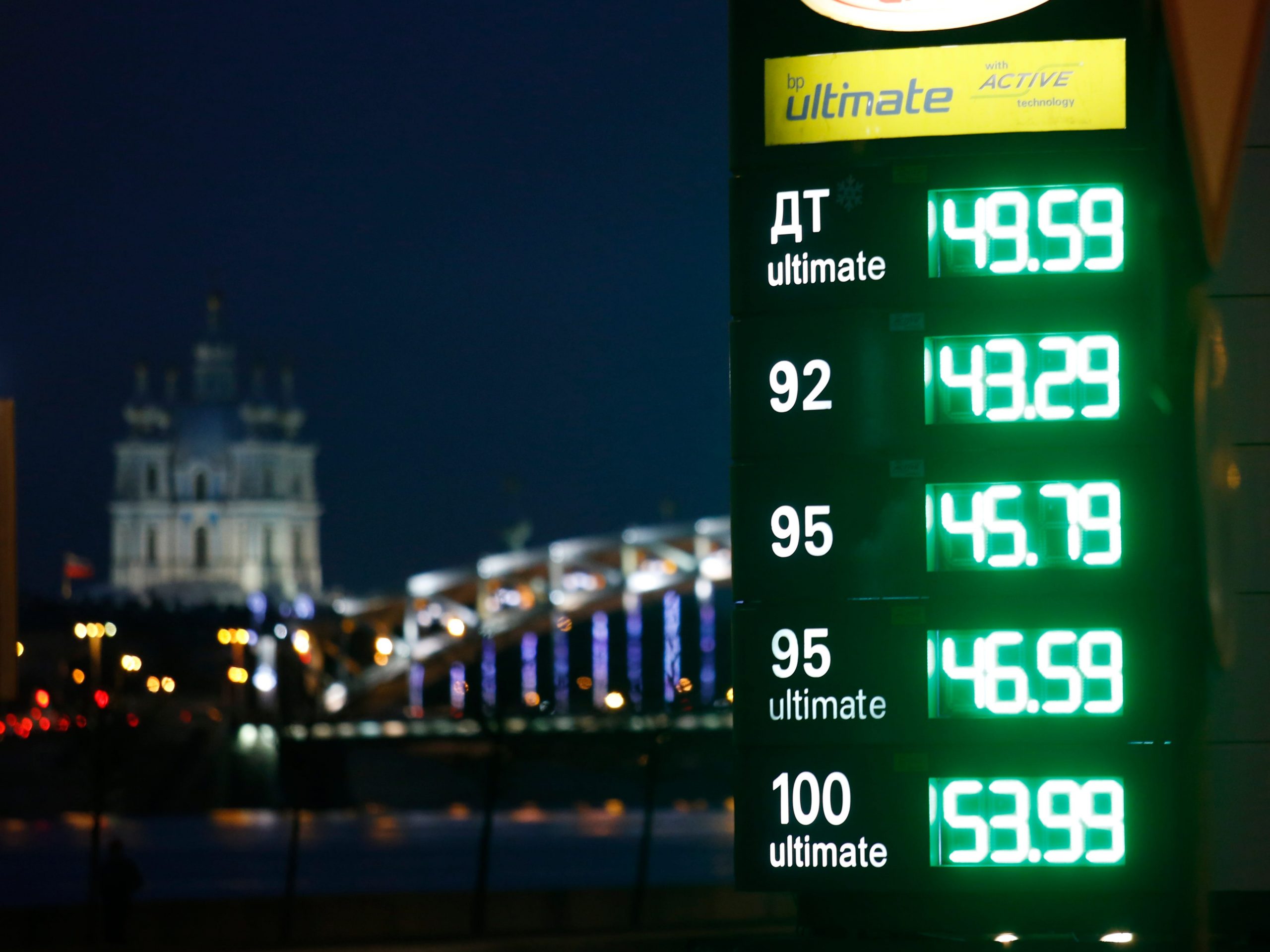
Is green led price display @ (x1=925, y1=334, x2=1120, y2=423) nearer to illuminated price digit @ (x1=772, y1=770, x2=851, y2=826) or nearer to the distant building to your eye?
Result: illuminated price digit @ (x1=772, y1=770, x2=851, y2=826)

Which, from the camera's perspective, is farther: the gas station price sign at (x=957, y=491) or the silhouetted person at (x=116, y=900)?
the silhouetted person at (x=116, y=900)

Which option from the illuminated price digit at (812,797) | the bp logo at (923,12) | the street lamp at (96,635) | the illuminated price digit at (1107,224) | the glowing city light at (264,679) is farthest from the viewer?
the glowing city light at (264,679)

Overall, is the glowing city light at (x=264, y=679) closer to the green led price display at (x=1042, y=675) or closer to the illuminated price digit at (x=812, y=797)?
the illuminated price digit at (x=812, y=797)

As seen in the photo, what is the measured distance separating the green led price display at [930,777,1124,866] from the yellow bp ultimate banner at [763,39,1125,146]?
281cm

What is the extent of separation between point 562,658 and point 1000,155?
11343 centimetres

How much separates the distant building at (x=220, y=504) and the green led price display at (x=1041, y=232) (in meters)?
151

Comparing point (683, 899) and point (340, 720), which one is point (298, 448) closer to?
point (340, 720)

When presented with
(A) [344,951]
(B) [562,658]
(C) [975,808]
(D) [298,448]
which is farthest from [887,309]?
(D) [298,448]

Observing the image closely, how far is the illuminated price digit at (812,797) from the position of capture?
874 cm

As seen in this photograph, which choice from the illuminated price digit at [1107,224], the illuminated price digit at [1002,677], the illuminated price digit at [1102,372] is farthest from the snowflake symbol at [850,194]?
the illuminated price digit at [1002,677]

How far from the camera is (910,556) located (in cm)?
867

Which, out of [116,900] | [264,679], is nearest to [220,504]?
[264,679]

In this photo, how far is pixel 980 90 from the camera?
897 centimetres

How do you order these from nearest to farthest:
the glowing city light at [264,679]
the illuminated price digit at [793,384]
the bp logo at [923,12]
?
the illuminated price digit at [793,384] → the bp logo at [923,12] → the glowing city light at [264,679]
